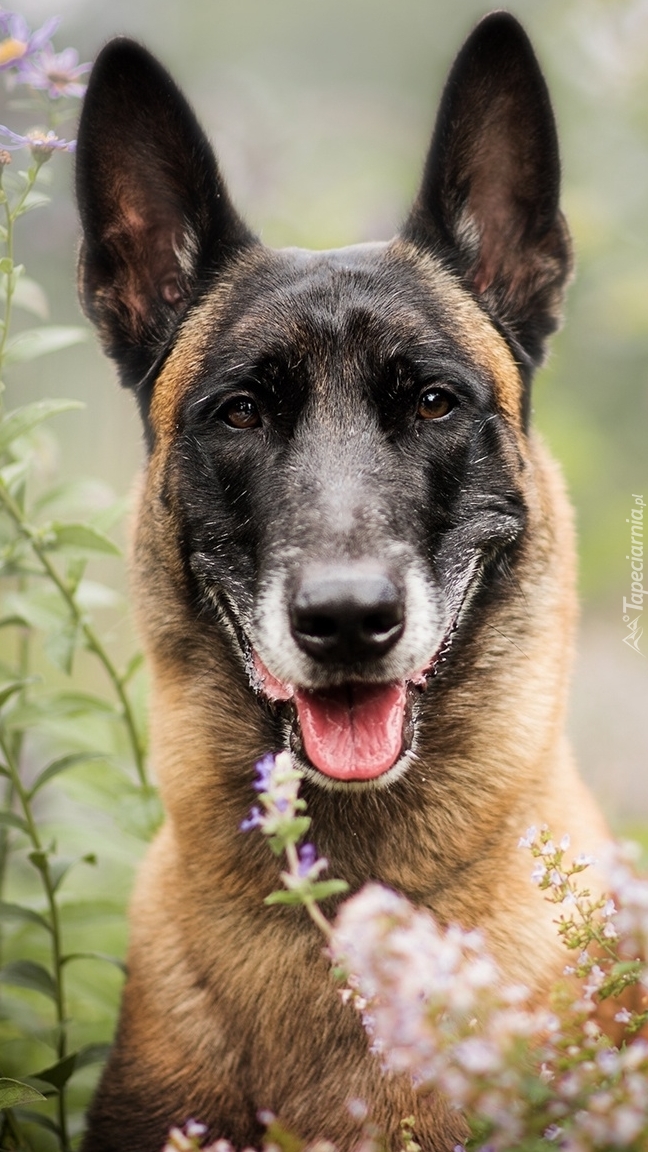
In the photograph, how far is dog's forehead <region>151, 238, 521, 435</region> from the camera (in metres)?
2.66

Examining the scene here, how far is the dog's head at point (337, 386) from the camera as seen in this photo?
2.36m

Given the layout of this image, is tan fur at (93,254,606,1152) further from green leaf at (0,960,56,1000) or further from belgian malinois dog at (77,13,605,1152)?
green leaf at (0,960,56,1000)

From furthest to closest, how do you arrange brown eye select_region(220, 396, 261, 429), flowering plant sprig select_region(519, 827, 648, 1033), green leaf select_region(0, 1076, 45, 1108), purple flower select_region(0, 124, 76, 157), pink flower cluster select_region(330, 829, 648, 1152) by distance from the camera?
1. brown eye select_region(220, 396, 261, 429)
2. purple flower select_region(0, 124, 76, 157)
3. green leaf select_region(0, 1076, 45, 1108)
4. flowering plant sprig select_region(519, 827, 648, 1033)
5. pink flower cluster select_region(330, 829, 648, 1152)

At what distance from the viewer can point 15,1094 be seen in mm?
2121

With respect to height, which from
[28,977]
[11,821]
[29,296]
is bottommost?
[28,977]

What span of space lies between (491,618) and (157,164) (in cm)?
148

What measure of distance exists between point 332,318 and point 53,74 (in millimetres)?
880

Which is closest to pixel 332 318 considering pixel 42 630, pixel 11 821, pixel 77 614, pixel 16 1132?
pixel 77 614

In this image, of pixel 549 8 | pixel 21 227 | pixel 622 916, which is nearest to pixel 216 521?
pixel 622 916

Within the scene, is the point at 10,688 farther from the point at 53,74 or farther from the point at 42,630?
the point at 53,74

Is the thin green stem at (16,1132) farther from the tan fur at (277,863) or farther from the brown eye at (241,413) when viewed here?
the brown eye at (241,413)

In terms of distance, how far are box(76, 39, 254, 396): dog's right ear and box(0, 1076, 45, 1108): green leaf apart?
67.4 inches

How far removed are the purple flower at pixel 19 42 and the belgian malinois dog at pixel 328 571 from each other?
0.68ft

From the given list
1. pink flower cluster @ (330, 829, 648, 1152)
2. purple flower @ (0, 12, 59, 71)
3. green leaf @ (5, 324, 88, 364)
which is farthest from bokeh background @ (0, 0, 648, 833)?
pink flower cluster @ (330, 829, 648, 1152)
